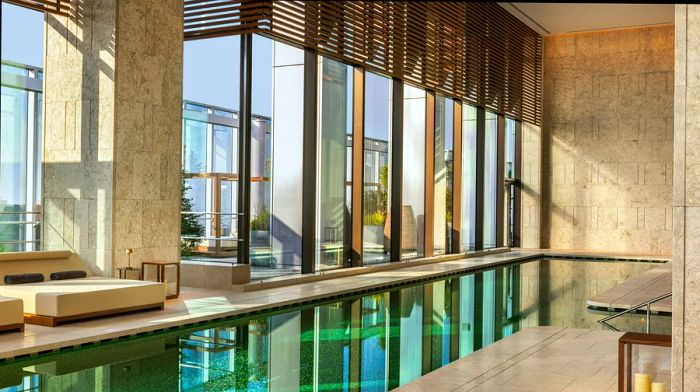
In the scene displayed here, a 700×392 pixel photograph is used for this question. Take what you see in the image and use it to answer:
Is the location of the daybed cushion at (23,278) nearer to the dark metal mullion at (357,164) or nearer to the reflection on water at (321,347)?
the reflection on water at (321,347)

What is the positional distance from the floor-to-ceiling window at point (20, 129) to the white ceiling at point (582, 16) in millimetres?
11113

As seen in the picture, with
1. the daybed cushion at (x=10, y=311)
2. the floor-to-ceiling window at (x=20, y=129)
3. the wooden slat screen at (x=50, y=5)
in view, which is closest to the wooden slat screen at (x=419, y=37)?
the wooden slat screen at (x=50, y=5)

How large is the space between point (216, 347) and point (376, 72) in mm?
8063

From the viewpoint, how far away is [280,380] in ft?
17.9

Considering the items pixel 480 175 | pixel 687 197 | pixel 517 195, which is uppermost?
pixel 480 175

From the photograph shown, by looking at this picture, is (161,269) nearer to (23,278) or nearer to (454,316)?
(23,278)

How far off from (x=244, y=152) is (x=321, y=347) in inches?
183

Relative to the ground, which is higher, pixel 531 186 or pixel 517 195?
pixel 531 186

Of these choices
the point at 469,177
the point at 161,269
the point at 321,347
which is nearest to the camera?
the point at 321,347

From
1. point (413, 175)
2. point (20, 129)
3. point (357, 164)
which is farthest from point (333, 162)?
point (20, 129)

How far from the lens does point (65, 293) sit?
7.11 metres

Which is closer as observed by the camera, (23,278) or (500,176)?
(23,278)

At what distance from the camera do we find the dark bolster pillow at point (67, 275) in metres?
8.34

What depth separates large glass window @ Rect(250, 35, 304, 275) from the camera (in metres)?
11.1
